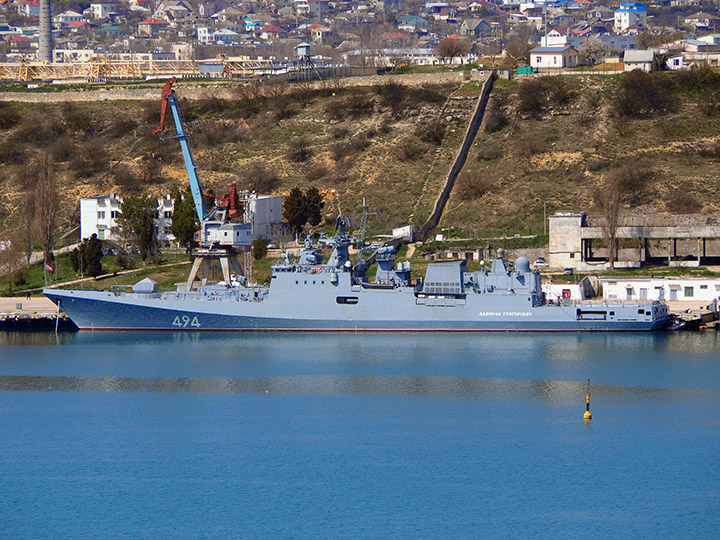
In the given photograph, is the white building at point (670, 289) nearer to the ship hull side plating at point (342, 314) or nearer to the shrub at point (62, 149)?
the ship hull side plating at point (342, 314)

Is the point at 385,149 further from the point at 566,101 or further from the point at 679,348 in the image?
the point at 679,348

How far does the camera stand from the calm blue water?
3095cm

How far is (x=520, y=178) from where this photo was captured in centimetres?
7112

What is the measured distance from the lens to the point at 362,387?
43062 millimetres

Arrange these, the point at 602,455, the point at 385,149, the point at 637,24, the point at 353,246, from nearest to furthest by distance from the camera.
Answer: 1. the point at 602,455
2. the point at 353,246
3. the point at 385,149
4. the point at 637,24

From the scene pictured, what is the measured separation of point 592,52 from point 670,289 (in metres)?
40.7

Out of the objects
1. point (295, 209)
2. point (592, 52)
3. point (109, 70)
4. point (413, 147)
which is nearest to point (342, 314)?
point (295, 209)

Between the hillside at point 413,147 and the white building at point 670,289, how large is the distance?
37.8 ft

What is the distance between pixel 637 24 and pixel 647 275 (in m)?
108

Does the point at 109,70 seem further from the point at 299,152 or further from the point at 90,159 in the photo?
the point at 299,152

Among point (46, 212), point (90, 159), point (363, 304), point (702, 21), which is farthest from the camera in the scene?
point (702, 21)

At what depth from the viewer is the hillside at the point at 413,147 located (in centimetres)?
6919

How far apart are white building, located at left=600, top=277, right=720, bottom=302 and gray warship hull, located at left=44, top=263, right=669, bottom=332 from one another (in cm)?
202

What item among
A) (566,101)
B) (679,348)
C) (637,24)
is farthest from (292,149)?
(637,24)
